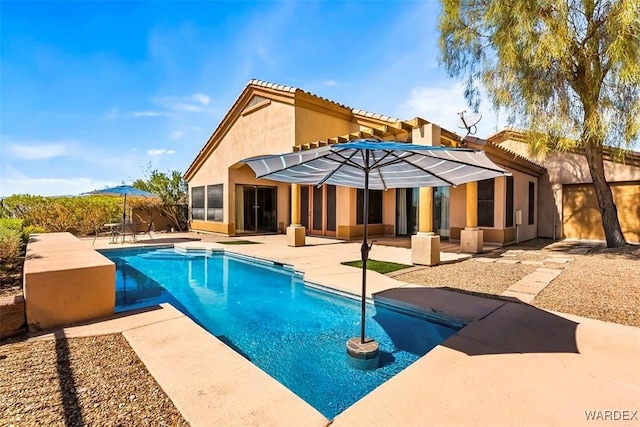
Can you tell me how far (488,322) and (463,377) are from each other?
1.96 meters

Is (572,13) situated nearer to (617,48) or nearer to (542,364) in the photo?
(617,48)

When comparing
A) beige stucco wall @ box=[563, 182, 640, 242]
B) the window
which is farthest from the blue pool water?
beige stucco wall @ box=[563, 182, 640, 242]

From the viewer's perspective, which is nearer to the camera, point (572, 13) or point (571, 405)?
point (571, 405)

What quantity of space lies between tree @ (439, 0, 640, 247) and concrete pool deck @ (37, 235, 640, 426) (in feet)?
29.0

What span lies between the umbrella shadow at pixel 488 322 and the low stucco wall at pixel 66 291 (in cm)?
480

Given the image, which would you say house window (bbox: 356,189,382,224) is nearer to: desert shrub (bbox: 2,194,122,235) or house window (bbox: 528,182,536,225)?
house window (bbox: 528,182,536,225)

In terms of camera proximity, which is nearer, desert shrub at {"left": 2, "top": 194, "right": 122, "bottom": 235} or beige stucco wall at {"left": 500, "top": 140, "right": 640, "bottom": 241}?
A: beige stucco wall at {"left": 500, "top": 140, "right": 640, "bottom": 241}

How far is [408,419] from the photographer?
8.81 feet

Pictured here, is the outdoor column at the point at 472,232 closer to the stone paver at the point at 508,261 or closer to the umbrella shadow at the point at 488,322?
the stone paver at the point at 508,261

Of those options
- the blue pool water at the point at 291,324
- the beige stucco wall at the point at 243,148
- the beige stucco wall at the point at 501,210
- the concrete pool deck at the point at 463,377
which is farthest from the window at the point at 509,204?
the blue pool water at the point at 291,324

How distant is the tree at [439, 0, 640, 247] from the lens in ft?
32.5

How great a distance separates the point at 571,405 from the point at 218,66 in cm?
1628

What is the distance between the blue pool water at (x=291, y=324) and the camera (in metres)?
4.04

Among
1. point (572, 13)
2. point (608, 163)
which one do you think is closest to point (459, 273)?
point (572, 13)
